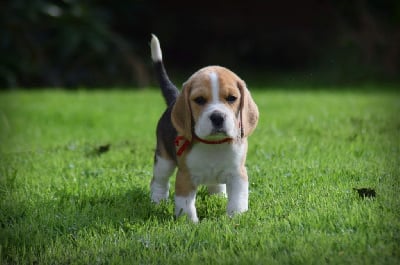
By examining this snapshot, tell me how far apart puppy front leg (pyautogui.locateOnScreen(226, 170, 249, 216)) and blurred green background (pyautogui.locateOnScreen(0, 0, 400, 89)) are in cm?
990

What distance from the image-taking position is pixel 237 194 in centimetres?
433

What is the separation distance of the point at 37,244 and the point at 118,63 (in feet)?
36.7

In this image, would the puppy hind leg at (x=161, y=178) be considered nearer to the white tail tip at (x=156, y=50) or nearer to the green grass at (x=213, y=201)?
the green grass at (x=213, y=201)

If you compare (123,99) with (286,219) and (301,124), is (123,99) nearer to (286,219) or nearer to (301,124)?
(301,124)

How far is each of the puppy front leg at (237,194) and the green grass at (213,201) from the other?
0.29ft

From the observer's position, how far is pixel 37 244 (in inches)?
157

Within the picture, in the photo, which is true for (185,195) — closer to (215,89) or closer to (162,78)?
(215,89)

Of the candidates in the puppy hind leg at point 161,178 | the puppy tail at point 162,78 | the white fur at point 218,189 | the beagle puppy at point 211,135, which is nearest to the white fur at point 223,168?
the beagle puppy at point 211,135

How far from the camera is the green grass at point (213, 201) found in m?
3.66

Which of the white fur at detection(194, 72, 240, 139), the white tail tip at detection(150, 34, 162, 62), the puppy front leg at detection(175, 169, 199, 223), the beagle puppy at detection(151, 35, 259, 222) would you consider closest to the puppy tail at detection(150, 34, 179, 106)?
the white tail tip at detection(150, 34, 162, 62)

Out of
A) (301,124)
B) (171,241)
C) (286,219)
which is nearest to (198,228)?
(171,241)

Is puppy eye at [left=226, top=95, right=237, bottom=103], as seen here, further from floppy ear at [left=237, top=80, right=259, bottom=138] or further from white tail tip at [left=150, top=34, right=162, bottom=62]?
white tail tip at [left=150, top=34, right=162, bottom=62]

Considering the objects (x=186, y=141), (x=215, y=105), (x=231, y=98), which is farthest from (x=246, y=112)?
(x=186, y=141)

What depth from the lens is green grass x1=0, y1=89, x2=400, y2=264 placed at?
3656 millimetres
